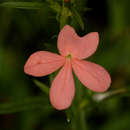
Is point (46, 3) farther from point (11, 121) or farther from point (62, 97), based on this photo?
point (11, 121)

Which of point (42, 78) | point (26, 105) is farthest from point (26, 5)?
point (42, 78)

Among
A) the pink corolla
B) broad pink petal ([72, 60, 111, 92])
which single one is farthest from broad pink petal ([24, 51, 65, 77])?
broad pink petal ([72, 60, 111, 92])

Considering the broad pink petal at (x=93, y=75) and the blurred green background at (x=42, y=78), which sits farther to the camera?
the blurred green background at (x=42, y=78)

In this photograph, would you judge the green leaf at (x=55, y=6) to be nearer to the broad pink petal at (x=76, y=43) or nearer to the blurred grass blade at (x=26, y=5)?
the blurred grass blade at (x=26, y=5)

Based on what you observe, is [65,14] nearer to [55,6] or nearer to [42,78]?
[55,6]

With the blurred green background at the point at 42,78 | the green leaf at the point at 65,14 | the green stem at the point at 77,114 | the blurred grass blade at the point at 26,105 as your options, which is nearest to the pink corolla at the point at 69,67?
the green leaf at the point at 65,14
